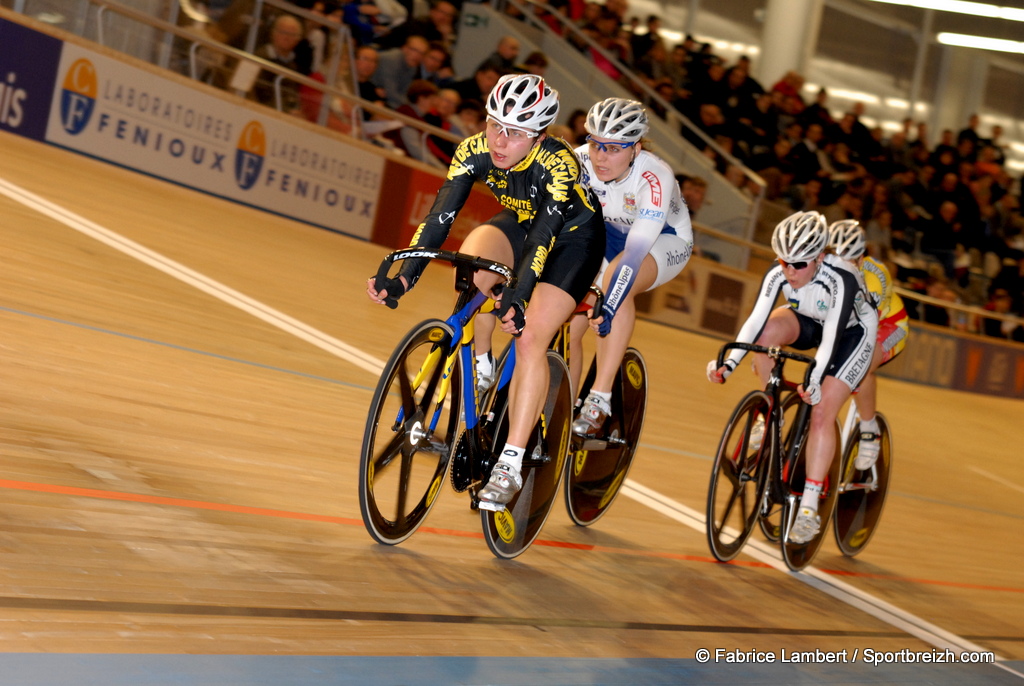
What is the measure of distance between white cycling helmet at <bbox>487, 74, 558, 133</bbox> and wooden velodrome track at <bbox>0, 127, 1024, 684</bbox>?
136 cm

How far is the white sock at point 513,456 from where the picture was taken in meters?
3.31

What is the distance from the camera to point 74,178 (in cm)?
827

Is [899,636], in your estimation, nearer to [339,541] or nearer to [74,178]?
[339,541]

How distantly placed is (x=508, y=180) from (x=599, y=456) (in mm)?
1467

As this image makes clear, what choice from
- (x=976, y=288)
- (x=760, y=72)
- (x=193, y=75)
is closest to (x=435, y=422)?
(x=193, y=75)

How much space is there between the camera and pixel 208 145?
31.7 feet

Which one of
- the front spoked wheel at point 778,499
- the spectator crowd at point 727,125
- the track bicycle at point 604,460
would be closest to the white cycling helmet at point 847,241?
the front spoked wheel at point 778,499

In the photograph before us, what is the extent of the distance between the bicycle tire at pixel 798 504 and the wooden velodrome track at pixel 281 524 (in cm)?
11

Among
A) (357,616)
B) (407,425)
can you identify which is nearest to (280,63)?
(407,425)

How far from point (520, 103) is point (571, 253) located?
22.5 inches

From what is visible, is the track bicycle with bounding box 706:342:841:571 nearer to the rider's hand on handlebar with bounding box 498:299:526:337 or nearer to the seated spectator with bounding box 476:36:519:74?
the rider's hand on handlebar with bounding box 498:299:526:337

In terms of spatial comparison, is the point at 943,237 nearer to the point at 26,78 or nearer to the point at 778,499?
the point at 26,78

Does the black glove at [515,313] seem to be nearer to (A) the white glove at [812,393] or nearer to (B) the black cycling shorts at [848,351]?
(A) the white glove at [812,393]

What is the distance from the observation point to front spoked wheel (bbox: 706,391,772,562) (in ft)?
14.2
